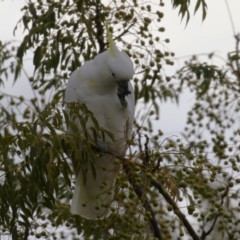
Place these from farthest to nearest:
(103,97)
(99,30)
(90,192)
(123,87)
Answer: (99,30)
(90,192)
(103,97)
(123,87)

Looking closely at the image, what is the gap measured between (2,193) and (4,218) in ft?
0.29

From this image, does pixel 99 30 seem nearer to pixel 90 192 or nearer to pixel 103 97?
pixel 103 97

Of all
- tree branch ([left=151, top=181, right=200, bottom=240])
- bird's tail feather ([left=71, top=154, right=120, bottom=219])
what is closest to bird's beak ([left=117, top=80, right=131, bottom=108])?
bird's tail feather ([left=71, top=154, right=120, bottom=219])

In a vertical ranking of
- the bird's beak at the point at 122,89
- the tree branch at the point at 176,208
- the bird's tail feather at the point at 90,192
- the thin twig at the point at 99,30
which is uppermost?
the thin twig at the point at 99,30

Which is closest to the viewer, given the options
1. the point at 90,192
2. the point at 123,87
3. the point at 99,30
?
the point at 123,87

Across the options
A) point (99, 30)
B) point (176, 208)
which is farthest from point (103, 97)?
point (176, 208)

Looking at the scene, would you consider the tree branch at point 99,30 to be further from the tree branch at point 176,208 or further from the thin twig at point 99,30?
the tree branch at point 176,208

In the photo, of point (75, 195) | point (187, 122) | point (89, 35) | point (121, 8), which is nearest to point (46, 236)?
point (75, 195)

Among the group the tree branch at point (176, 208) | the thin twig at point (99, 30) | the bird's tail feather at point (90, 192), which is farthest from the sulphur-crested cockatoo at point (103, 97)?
the tree branch at point (176, 208)

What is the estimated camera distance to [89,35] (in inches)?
137

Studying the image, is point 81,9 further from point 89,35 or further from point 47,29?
point 47,29

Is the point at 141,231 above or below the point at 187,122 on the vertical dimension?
below

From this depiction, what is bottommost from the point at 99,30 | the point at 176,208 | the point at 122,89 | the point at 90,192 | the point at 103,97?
the point at 176,208

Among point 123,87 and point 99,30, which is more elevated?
point 99,30
